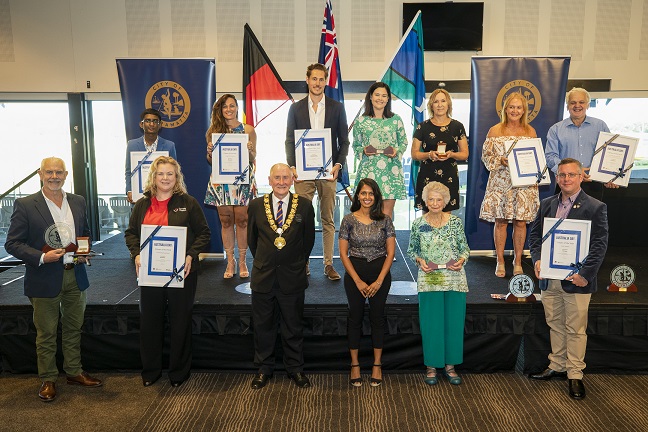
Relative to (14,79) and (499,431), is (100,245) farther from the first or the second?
(499,431)

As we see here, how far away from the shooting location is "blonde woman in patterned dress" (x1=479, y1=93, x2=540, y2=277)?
15.0 feet

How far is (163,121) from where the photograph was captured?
5.66 meters

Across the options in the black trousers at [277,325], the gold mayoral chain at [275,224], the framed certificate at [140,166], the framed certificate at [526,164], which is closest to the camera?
the gold mayoral chain at [275,224]

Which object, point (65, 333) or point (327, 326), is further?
point (327, 326)

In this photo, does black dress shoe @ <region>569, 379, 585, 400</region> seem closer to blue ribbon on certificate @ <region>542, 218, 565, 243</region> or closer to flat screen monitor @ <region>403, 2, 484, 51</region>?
blue ribbon on certificate @ <region>542, 218, 565, 243</region>

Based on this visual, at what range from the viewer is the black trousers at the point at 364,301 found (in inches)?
149

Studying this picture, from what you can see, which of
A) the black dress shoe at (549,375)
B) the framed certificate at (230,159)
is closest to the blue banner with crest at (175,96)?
the framed certificate at (230,159)

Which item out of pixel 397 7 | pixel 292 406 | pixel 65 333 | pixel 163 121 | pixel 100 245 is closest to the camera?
pixel 292 406

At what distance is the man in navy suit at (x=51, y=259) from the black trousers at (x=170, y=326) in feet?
1.59

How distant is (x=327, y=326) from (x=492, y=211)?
180 centimetres

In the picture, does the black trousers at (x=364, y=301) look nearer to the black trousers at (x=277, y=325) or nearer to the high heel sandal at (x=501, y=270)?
the black trousers at (x=277, y=325)

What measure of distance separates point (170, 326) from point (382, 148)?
7.06 ft

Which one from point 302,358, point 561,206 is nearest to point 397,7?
point 561,206

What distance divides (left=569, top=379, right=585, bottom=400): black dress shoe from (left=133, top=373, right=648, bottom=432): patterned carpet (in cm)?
4
